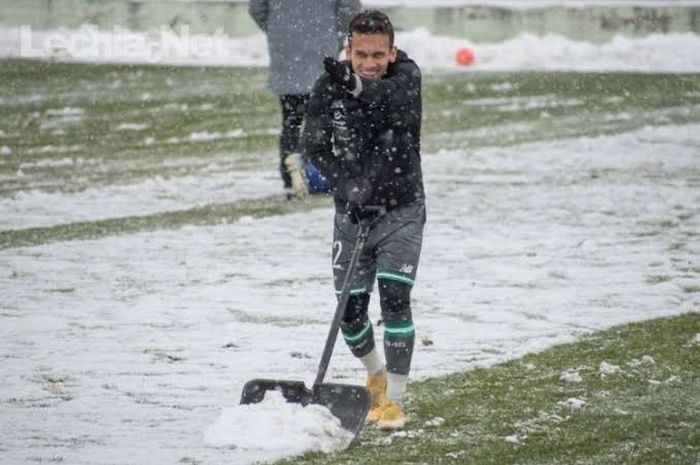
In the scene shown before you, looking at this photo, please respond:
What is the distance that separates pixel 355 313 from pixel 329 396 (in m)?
0.48

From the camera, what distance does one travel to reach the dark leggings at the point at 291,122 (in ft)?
40.1

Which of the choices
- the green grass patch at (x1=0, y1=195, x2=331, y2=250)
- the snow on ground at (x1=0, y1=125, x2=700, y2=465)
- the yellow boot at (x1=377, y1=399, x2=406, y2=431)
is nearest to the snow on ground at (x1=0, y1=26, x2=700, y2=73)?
the snow on ground at (x1=0, y1=125, x2=700, y2=465)

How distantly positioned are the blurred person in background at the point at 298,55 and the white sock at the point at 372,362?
18.5ft

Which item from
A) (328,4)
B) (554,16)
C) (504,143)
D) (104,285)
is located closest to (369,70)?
(104,285)

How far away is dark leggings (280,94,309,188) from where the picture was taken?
12219mm

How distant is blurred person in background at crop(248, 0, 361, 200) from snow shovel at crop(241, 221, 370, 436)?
5.88 metres

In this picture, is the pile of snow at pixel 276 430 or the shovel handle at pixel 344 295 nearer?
the pile of snow at pixel 276 430

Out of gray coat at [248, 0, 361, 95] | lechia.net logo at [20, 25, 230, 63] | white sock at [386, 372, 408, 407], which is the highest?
gray coat at [248, 0, 361, 95]

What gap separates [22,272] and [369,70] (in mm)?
4067

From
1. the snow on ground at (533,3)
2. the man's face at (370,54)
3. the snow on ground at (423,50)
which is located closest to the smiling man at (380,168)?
the man's face at (370,54)

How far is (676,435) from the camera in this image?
19.8 feet

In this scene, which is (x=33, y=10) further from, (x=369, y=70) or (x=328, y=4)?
(x=369, y=70)

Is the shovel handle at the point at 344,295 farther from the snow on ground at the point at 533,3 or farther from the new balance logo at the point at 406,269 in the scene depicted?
the snow on ground at the point at 533,3

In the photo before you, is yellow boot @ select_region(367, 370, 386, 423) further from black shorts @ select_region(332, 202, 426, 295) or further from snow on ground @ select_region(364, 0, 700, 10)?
snow on ground @ select_region(364, 0, 700, 10)
